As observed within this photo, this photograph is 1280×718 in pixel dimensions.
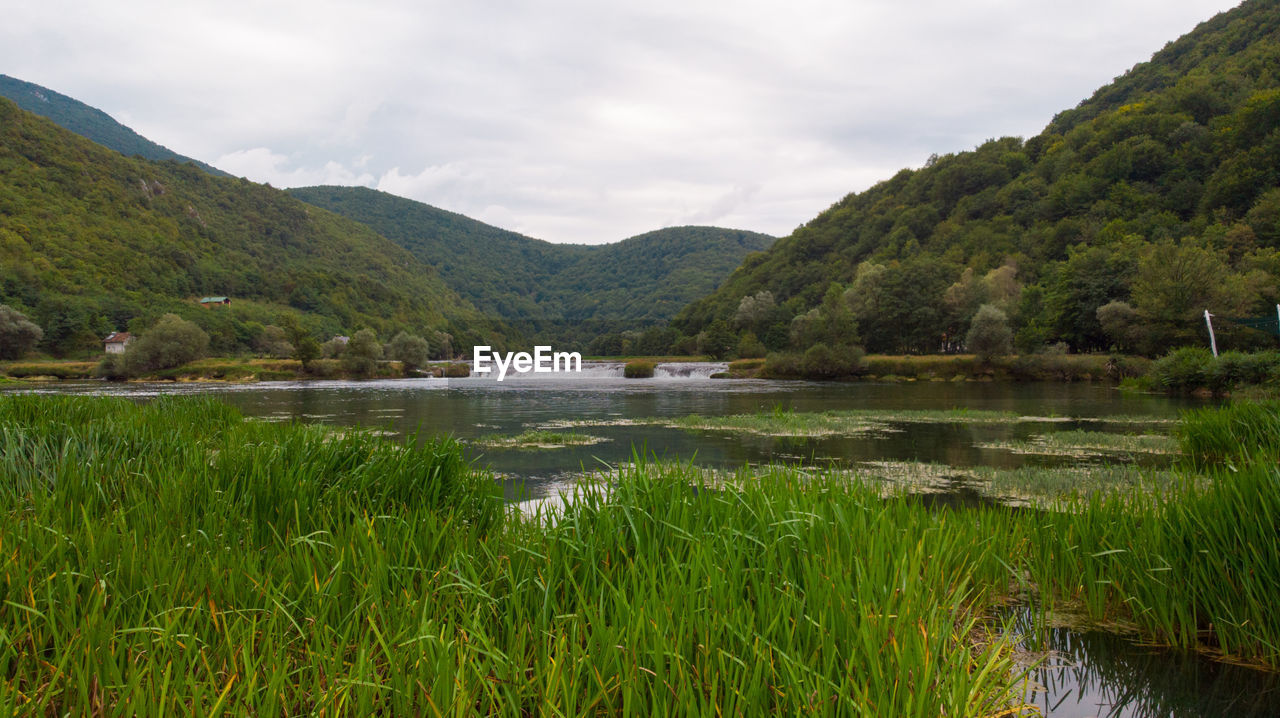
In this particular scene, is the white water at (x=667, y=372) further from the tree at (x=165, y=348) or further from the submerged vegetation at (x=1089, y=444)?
the submerged vegetation at (x=1089, y=444)

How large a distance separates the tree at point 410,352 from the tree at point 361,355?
312 inches

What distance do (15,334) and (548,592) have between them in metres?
92.8

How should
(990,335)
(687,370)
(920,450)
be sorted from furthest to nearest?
(687,370) < (990,335) < (920,450)

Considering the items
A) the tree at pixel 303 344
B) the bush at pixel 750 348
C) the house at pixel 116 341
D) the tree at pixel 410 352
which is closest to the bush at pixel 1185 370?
the bush at pixel 750 348

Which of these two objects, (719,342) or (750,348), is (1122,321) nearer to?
(750,348)

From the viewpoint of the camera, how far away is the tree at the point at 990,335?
182ft

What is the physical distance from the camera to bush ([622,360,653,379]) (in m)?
73.9

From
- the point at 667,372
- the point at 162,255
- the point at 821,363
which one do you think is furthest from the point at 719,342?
the point at 162,255

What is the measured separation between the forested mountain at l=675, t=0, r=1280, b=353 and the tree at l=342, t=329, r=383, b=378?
4805 centimetres

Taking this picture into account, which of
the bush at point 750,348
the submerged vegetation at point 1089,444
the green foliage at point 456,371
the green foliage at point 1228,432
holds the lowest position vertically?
the green foliage at point 456,371

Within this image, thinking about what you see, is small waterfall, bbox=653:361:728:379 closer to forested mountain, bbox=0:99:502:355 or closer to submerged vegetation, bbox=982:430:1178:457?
submerged vegetation, bbox=982:430:1178:457

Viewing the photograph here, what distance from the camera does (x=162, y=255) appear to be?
111562mm

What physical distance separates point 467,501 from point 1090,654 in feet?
15.9

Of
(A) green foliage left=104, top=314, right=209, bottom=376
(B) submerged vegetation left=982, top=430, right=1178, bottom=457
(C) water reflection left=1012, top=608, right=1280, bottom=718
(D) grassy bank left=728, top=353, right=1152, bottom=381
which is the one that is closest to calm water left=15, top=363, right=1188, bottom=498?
(B) submerged vegetation left=982, top=430, right=1178, bottom=457
